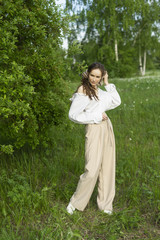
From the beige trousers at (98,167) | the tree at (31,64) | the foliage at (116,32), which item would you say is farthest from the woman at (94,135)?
the foliage at (116,32)

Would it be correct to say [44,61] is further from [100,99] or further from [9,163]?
[9,163]

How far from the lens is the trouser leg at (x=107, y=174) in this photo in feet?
12.0

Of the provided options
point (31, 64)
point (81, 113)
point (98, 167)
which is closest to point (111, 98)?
point (81, 113)

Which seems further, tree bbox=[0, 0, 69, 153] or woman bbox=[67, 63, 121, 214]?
tree bbox=[0, 0, 69, 153]

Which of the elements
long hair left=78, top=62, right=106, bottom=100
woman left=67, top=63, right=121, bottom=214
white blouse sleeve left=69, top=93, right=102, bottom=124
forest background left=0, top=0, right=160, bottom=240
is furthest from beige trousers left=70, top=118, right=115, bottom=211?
long hair left=78, top=62, right=106, bottom=100

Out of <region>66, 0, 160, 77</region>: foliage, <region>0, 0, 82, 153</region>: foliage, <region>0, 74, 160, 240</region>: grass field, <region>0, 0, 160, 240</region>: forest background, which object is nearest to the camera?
<region>0, 74, 160, 240</region>: grass field

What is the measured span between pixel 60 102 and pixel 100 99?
122cm

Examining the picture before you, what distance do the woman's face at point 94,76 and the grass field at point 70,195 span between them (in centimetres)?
154

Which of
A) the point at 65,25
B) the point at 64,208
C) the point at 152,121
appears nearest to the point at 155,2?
the point at 152,121

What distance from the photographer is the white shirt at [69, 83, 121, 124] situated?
3393 mm

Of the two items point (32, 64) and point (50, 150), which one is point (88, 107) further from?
point (50, 150)

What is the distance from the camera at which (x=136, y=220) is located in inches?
133

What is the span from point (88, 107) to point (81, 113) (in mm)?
134

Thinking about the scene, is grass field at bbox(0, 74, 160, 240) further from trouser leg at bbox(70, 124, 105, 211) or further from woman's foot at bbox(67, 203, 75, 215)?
trouser leg at bbox(70, 124, 105, 211)
